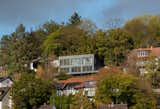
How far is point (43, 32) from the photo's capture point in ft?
305

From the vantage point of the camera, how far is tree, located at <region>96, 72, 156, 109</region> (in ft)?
180

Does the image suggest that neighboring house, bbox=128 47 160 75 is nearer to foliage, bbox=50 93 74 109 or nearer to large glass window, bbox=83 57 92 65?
large glass window, bbox=83 57 92 65

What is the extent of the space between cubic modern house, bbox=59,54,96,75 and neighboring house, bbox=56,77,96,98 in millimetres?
6516

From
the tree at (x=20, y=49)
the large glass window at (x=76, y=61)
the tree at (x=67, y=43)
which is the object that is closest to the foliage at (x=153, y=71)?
the large glass window at (x=76, y=61)

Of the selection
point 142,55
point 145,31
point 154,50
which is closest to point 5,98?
point 142,55

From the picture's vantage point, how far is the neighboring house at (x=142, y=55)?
66062 mm

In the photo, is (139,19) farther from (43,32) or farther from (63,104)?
(63,104)

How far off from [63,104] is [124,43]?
63.9 feet

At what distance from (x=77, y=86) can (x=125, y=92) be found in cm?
1292

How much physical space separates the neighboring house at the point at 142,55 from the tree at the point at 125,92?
7.63m

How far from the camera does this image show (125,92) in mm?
55594

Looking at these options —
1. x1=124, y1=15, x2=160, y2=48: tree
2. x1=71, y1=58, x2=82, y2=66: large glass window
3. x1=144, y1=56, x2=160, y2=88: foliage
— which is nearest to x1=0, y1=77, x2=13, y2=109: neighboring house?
x1=71, y1=58, x2=82, y2=66: large glass window

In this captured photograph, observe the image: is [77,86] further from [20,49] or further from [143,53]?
[20,49]

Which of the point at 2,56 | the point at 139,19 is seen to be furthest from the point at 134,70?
the point at 2,56
